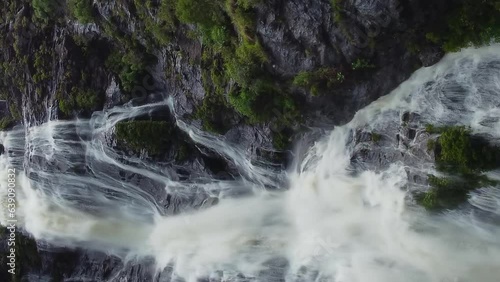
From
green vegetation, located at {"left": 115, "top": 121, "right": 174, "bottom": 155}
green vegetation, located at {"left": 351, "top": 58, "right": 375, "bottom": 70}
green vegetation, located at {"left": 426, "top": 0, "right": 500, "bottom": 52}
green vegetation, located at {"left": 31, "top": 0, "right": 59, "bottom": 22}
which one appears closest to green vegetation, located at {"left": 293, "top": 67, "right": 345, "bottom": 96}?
green vegetation, located at {"left": 351, "top": 58, "right": 375, "bottom": 70}

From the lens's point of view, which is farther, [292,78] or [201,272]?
[201,272]

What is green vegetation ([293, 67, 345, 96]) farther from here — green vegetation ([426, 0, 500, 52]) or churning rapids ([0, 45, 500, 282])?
green vegetation ([426, 0, 500, 52])

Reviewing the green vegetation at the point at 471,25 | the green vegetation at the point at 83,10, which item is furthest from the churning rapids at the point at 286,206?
the green vegetation at the point at 83,10

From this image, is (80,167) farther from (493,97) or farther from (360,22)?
(493,97)

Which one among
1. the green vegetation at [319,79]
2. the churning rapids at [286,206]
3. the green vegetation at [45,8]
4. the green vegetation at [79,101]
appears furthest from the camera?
the green vegetation at [45,8]

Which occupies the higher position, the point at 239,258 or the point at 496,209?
the point at 496,209

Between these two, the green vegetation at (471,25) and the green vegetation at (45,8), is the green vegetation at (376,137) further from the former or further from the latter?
the green vegetation at (45,8)

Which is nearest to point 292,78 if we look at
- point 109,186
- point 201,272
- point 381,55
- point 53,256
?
point 381,55

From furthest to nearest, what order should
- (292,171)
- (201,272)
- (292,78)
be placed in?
(201,272)
(292,171)
(292,78)
